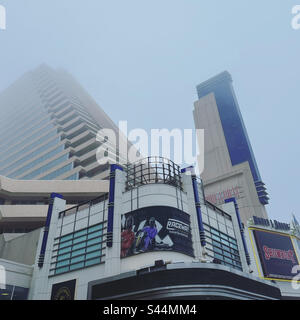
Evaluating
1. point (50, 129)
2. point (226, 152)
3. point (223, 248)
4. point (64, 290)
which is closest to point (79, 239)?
point (64, 290)

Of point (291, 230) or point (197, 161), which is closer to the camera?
point (291, 230)

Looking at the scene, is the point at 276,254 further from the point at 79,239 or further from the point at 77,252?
the point at 77,252

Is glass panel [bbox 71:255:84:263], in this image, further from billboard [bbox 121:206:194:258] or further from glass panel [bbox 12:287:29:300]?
glass panel [bbox 12:287:29:300]

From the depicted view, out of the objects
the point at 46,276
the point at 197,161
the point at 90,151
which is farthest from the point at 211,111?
the point at 46,276

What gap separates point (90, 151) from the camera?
3319 inches

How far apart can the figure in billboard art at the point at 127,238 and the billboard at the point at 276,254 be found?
21666mm

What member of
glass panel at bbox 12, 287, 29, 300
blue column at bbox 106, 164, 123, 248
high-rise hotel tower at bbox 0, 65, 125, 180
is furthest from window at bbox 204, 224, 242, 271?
high-rise hotel tower at bbox 0, 65, 125, 180

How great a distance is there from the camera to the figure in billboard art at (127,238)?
2730 cm

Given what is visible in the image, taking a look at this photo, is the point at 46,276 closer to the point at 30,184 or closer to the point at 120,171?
the point at 120,171

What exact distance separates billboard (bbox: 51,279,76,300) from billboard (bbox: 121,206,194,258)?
21.9 feet

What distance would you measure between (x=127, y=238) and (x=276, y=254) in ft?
86.0

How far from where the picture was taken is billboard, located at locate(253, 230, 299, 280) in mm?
40253

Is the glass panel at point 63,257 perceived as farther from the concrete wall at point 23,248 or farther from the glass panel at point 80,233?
the concrete wall at point 23,248
